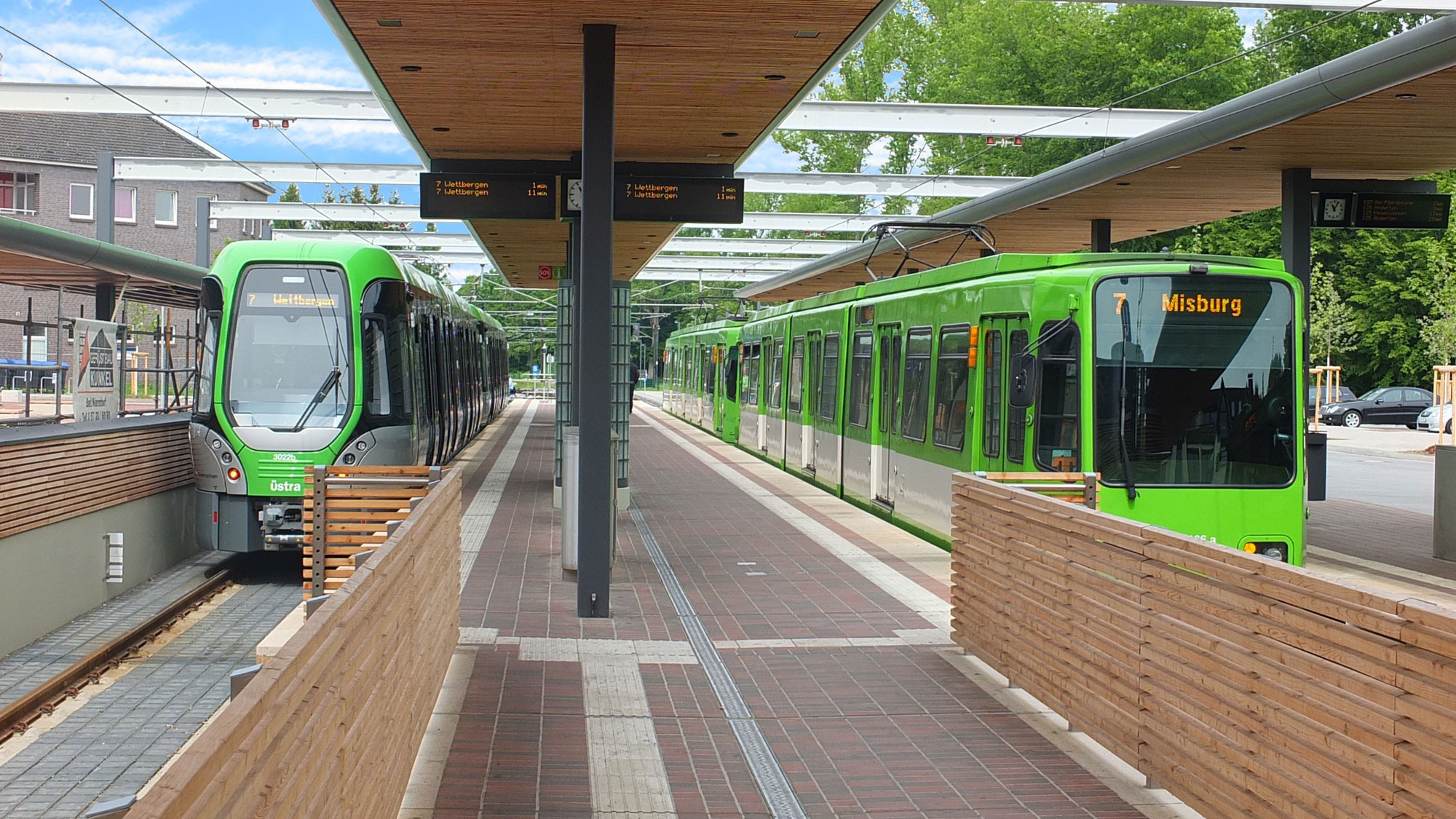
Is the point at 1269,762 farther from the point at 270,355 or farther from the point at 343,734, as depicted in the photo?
the point at 270,355

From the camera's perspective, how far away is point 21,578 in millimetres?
10023

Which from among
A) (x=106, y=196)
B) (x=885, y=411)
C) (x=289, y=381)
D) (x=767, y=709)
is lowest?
(x=767, y=709)

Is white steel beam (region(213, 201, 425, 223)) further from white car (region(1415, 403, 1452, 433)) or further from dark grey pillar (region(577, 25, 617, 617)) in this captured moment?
white car (region(1415, 403, 1452, 433))

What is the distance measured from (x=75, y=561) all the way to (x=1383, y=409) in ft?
154

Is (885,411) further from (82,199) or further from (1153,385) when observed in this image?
(82,199)

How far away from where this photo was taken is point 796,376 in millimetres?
23047

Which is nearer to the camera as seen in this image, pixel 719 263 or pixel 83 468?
pixel 83 468

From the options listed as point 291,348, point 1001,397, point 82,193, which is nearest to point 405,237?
point 291,348

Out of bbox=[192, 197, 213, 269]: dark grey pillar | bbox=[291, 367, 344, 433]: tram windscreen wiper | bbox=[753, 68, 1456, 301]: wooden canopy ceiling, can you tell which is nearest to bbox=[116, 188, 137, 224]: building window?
bbox=[192, 197, 213, 269]: dark grey pillar

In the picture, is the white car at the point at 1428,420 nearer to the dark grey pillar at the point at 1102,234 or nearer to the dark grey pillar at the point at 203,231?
the dark grey pillar at the point at 1102,234

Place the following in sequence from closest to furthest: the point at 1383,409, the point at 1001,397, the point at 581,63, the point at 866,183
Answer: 1. the point at 581,63
2. the point at 1001,397
3. the point at 866,183
4. the point at 1383,409

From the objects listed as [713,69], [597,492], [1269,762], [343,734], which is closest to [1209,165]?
[713,69]

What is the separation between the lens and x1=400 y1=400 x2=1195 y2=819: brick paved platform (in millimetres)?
5660

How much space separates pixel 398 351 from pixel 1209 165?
8.78 meters
